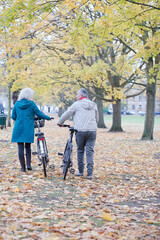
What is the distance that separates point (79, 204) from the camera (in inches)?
217

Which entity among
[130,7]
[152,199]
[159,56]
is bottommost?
[152,199]

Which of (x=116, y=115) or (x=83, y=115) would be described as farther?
(x=116, y=115)

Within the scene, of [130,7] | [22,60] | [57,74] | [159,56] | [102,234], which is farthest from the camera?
[57,74]

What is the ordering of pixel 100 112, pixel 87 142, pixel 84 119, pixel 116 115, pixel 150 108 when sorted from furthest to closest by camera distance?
pixel 100 112, pixel 116 115, pixel 150 108, pixel 87 142, pixel 84 119

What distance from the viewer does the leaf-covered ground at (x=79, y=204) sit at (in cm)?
412

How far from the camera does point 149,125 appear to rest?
18016mm

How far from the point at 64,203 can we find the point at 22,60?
1659cm

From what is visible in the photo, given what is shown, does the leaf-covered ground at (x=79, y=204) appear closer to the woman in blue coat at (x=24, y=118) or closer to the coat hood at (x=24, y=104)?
the woman in blue coat at (x=24, y=118)

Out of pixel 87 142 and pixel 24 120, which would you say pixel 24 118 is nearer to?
pixel 24 120

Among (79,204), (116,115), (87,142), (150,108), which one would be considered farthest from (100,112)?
(79,204)

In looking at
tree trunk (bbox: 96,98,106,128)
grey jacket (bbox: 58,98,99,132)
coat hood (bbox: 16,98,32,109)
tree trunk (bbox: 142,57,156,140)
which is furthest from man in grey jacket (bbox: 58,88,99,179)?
tree trunk (bbox: 96,98,106,128)

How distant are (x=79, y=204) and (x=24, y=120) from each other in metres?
2.69

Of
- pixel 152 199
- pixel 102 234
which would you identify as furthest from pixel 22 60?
pixel 102 234

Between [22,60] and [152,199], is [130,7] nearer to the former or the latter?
[152,199]
